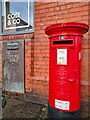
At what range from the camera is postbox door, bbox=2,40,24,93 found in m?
4.05

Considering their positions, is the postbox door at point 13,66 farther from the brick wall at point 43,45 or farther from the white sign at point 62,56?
the white sign at point 62,56

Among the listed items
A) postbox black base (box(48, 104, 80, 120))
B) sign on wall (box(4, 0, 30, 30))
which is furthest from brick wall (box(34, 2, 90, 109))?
postbox black base (box(48, 104, 80, 120))

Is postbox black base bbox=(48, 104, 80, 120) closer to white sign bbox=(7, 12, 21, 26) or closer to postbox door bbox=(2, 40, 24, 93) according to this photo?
postbox door bbox=(2, 40, 24, 93)

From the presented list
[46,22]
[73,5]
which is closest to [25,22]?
[46,22]

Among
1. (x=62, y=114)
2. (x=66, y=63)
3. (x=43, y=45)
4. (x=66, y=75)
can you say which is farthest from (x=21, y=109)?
(x=66, y=63)

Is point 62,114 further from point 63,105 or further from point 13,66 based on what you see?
point 13,66

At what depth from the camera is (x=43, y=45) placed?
3.74 meters

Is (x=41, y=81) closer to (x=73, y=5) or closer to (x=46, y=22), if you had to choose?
(x=46, y=22)

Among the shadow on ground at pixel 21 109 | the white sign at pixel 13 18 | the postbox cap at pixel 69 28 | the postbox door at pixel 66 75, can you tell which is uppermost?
the white sign at pixel 13 18

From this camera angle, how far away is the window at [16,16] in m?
4.05

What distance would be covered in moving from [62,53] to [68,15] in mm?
1123

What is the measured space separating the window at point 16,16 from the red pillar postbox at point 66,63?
151 centimetres

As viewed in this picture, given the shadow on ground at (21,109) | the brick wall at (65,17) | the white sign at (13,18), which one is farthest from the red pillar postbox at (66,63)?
the white sign at (13,18)

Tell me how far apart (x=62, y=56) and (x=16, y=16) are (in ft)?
7.15
